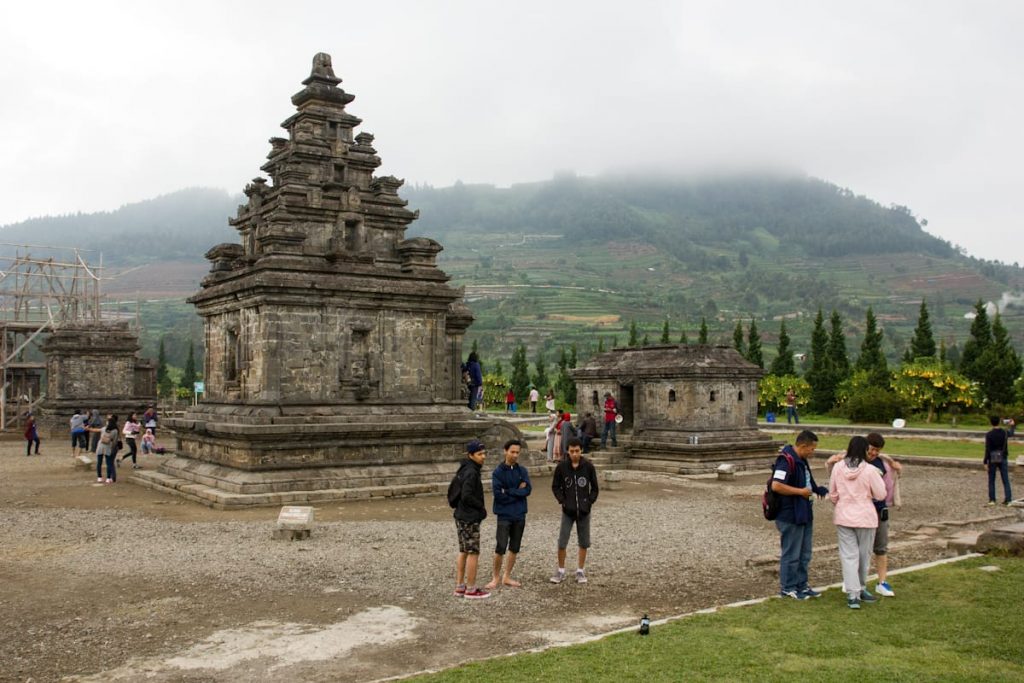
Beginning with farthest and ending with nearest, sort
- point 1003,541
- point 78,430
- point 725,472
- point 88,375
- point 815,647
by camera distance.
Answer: point 88,375, point 78,430, point 725,472, point 1003,541, point 815,647

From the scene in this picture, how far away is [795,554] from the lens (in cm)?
886

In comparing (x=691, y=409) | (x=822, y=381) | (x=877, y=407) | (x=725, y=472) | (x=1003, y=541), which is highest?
(x=822, y=381)

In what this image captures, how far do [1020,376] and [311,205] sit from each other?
36.8 m

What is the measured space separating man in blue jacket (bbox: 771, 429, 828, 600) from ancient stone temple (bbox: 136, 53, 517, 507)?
1016cm

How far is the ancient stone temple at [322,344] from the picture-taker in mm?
17500

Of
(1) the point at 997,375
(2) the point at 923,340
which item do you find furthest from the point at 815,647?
(2) the point at 923,340

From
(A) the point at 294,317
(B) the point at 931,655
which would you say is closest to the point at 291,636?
(B) the point at 931,655

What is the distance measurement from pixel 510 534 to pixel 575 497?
0.85 m

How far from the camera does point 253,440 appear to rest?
667 inches

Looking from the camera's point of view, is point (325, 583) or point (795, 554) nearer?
point (795, 554)

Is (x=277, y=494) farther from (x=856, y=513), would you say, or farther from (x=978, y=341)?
(x=978, y=341)

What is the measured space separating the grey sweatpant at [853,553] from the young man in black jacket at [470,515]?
356cm

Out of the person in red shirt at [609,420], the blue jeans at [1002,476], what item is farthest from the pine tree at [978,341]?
the blue jeans at [1002,476]

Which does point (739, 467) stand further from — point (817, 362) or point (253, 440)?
point (817, 362)
